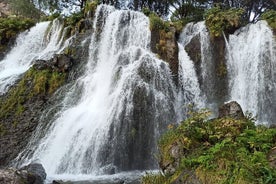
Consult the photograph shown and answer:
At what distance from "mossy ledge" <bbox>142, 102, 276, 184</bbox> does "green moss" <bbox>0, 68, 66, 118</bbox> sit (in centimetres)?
947

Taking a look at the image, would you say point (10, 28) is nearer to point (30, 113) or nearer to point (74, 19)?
point (74, 19)

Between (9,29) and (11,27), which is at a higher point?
(11,27)

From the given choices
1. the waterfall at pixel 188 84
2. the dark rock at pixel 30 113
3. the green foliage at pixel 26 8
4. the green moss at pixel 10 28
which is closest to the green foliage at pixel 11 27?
the green moss at pixel 10 28

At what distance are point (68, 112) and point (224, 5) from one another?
1837cm

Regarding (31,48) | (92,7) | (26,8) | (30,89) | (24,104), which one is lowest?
(24,104)

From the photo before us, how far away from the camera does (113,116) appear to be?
40.0ft

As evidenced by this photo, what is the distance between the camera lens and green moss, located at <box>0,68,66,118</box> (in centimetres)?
1488

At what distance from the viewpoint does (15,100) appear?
15.2m

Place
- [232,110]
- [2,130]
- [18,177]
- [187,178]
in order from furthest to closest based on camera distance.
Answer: [2,130] → [232,110] → [18,177] → [187,178]

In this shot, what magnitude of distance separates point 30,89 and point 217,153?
37.8ft

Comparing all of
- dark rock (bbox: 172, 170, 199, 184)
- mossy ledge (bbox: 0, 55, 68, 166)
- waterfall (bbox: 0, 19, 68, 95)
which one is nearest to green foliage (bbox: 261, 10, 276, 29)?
mossy ledge (bbox: 0, 55, 68, 166)

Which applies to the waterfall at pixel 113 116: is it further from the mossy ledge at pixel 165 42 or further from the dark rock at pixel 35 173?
the dark rock at pixel 35 173

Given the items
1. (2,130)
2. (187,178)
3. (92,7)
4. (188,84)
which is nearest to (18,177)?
(187,178)

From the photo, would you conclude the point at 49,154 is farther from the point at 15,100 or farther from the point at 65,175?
the point at 15,100
